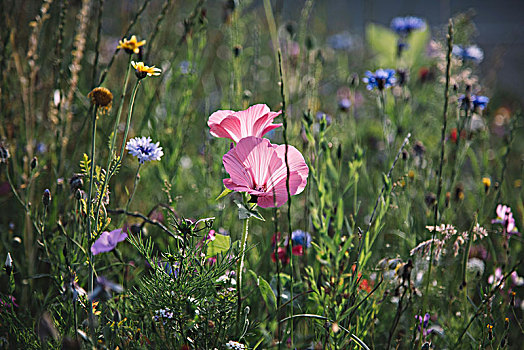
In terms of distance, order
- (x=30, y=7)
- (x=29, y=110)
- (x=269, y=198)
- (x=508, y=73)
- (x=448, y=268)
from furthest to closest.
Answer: (x=508, y=73) < (x=30, y=7) < (x=448, y=268) < (x=29, y=110) < (x=269, y=198)

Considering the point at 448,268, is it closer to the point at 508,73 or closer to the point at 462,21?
the point at 462,21

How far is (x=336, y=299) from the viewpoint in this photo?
35.0 inches

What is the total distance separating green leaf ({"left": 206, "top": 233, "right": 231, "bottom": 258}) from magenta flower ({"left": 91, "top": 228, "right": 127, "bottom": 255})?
154 mm

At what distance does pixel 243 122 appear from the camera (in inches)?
27.3

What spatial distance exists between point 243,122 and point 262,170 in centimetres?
7

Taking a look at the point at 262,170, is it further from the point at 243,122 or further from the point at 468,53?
the point at 468,53

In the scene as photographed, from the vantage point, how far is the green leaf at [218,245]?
74 centimetres

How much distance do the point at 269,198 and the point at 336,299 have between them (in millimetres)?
305

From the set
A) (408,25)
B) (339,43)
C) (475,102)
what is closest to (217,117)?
(475,102)

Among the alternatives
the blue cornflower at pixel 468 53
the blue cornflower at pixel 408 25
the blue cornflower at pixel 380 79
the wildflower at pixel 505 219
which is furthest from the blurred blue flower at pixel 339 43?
the wildflower at pixel 505 219

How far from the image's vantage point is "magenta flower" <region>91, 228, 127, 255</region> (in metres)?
0.63

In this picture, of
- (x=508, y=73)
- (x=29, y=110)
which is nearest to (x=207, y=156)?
(x=29, y=110)

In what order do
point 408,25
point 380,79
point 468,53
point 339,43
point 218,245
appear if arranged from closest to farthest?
point 218,245
point 380,79
point 468,53
point 408,25
point 339,43

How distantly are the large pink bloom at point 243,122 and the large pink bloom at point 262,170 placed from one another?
4cm
